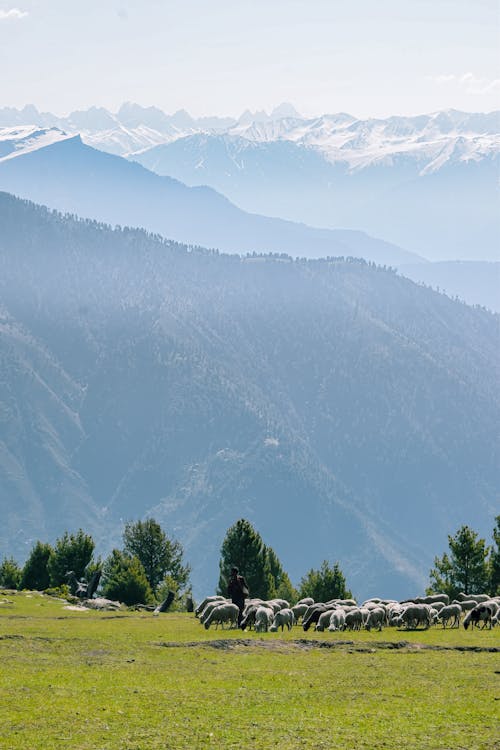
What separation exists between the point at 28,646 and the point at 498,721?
23600mm

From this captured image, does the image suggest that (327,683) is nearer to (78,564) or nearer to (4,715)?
(4,715)

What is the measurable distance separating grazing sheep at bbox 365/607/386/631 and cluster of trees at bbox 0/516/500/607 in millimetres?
32531

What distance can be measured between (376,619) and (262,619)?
688 cm

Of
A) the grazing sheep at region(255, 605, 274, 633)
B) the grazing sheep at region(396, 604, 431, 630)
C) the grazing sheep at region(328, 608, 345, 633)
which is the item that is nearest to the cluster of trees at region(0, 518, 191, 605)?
the grazing sheep at region(255, 605, 274, 633)

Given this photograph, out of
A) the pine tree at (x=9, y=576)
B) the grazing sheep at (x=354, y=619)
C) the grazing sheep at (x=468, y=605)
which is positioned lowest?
the pine tree at (x=9, y=576)

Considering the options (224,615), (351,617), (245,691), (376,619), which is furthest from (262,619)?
(245,691)

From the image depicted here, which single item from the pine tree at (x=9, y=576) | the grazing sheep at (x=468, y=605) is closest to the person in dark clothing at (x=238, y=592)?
the grazing sheep at (x=468, y=605)

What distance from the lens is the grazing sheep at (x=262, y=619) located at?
58.4 m

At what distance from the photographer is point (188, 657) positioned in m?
43.8

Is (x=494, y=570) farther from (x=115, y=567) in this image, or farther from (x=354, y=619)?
(x=354, y=619)

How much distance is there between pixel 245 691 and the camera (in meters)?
35.2

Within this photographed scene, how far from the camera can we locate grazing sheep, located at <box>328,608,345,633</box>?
189ft

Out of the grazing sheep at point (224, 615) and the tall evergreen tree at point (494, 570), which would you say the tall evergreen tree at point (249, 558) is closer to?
the tall evergreen tree at point (494, 570)

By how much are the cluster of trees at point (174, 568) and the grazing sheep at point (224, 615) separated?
33813 mm
